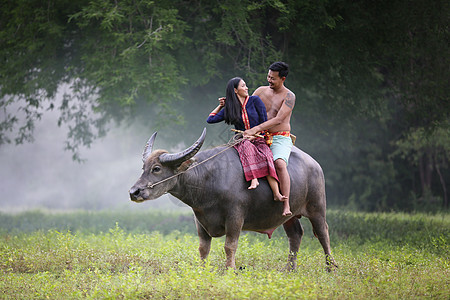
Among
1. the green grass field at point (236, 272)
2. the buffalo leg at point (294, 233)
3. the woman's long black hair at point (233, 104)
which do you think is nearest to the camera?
the green grass field at point (236, 272)

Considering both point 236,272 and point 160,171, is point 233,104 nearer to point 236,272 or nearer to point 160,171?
point 160,171

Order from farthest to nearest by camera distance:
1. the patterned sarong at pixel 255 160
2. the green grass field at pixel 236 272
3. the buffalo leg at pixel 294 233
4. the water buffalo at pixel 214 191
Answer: the buffalo leg at pixel 294 233
the patterned sarong at pixel 255 160
the water buffalo at pixel 214 191
the green grass field at pixel 236 272

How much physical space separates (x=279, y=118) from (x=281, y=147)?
42 centimetres

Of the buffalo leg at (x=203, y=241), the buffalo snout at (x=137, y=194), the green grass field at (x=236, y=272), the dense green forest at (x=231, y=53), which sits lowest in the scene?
the green grass field at (x=236, y=272)

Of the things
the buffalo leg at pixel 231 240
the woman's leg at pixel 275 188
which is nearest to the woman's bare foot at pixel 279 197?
the woman's leg at pixel 275 188

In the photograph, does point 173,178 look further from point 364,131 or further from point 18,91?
point 364,131

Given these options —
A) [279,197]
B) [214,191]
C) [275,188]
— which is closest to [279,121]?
[275,188]

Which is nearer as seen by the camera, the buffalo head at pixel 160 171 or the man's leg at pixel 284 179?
the buffalo head at pixel 160 171

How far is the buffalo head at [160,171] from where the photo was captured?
6.28 m

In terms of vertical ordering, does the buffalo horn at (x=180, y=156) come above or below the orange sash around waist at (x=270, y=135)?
below

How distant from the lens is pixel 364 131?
20.0 meters

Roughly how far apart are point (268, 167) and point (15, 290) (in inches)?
144

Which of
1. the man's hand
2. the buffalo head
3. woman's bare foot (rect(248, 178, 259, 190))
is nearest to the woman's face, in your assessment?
the man's hand

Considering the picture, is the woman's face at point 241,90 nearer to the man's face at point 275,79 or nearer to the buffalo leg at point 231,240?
the man's face at point 275,79
